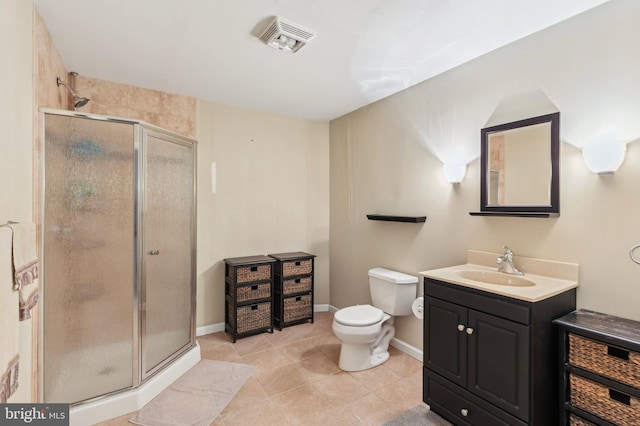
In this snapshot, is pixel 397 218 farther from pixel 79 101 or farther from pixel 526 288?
pixel 79 101

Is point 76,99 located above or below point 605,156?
above

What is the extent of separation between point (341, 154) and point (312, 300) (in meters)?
1.76

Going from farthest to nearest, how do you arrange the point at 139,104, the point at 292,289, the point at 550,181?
the point at 292,289, the point at 139,104, the point at 550,181

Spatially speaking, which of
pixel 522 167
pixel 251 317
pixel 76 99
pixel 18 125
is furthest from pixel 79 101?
pixel 522 167

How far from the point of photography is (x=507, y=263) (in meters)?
2.02

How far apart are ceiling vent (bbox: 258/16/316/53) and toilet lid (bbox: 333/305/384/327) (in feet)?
6.77

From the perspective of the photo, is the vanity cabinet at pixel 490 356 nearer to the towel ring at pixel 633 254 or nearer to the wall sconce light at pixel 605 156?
the towel ring at pixel 633 254

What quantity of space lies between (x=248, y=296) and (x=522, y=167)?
2.60m

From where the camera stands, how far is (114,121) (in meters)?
2.02

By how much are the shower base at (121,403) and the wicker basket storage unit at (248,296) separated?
81 centimetres

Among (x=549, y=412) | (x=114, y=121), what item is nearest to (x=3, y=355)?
(x=114, y=121)

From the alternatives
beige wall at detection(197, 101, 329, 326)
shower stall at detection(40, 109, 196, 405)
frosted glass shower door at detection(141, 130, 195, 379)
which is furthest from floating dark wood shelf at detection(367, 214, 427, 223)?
shower stall at detection(40, 109, 196, 405)

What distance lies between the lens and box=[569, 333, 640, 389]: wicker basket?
1307 mm

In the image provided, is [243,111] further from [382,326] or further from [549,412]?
[549,412]
